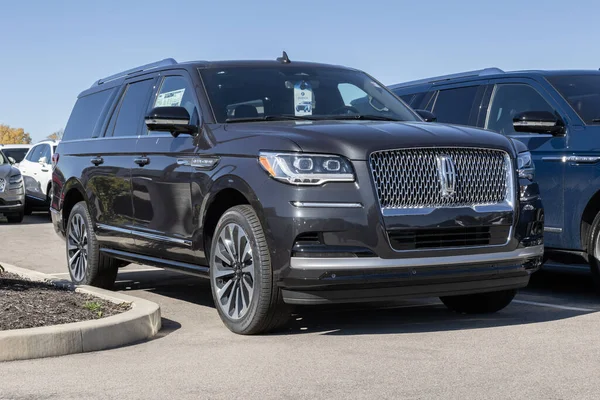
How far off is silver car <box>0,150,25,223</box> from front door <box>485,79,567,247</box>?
14.5 meters

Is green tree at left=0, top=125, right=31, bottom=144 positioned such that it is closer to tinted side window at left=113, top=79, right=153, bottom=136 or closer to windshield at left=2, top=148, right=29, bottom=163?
windshield at left=2, top=148, right=29, bottom=163

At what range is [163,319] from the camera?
7.94m

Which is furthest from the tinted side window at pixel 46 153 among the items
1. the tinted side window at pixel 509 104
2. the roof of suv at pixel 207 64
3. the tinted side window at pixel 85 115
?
the tinted side window at pixel 509 104

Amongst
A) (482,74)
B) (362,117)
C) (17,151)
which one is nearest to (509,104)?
(482,74)

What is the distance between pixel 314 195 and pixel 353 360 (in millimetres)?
1094

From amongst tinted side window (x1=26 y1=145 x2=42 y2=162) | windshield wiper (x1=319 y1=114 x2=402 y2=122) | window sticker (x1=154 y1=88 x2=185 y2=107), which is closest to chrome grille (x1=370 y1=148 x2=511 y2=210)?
windshield wiper (x1=319 y1=114 x2=402 y2=122)

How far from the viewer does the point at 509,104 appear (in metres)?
9.80

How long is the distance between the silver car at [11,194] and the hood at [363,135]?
1546 centimetres

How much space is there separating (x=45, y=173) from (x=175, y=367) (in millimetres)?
18997

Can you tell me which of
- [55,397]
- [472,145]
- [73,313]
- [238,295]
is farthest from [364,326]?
[55,397]

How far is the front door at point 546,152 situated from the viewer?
8.91 meters

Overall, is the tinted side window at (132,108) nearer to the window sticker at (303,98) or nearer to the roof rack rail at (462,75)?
the window sticker at (303,98)

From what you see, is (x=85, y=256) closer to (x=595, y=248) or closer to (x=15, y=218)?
(x=595, y=248)

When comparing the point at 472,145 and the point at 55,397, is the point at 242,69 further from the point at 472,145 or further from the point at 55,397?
the point at 55,397
